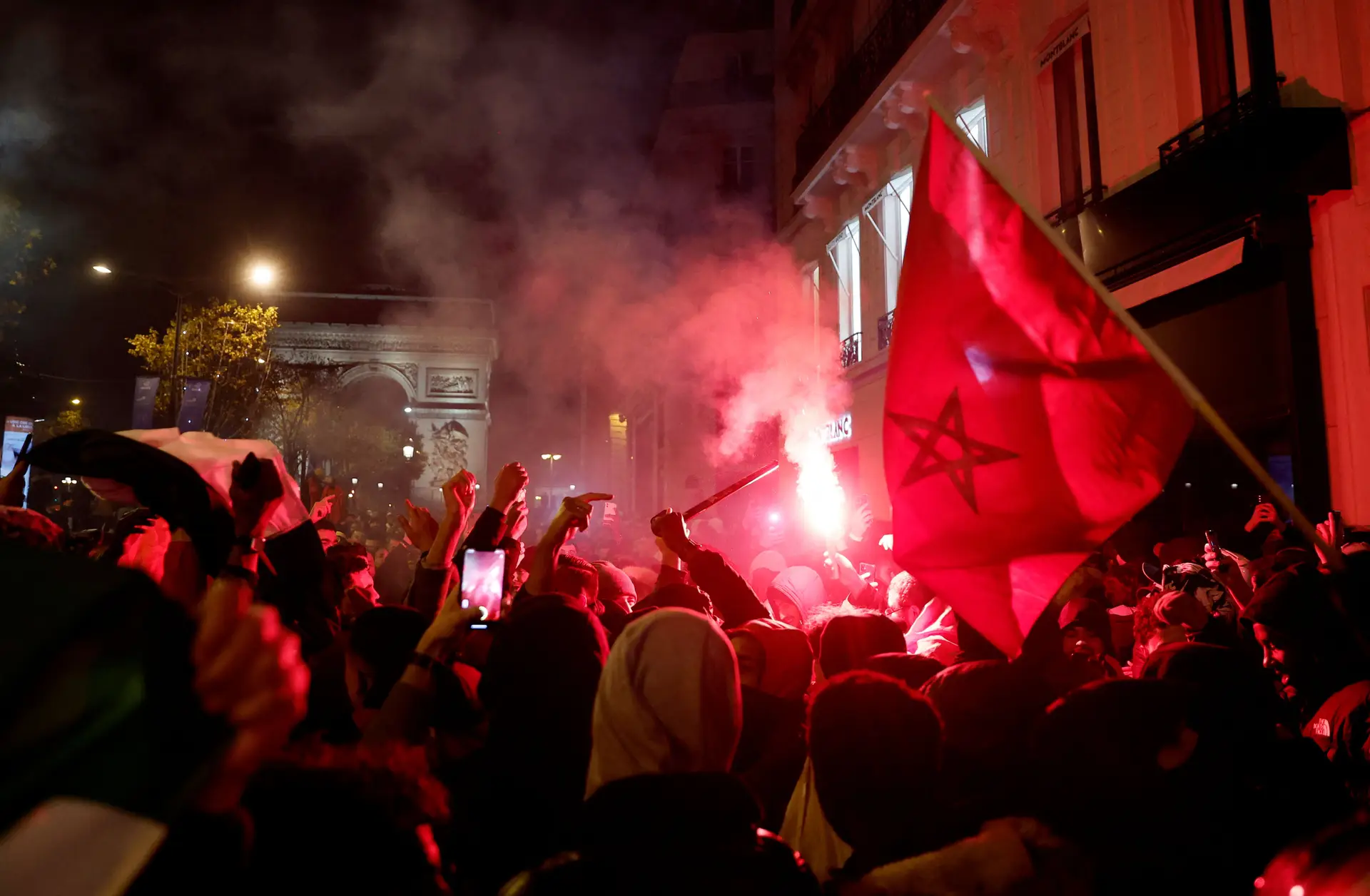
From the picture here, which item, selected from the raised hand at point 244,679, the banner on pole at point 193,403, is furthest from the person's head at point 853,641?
the banner on pole at point 193,403

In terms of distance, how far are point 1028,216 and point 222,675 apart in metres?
2.39

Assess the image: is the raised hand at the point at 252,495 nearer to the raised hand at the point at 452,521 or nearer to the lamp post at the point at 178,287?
the raised hand at the point at 452,521

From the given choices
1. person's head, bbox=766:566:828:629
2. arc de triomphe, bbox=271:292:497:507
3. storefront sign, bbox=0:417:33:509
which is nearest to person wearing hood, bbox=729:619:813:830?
person's head, bbox=766:566:828:629

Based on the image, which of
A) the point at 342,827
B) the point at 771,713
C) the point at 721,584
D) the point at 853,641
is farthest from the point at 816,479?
the point at 342,827

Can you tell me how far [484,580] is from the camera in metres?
3.67

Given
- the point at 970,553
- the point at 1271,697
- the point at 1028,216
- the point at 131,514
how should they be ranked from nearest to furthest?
the point at 1271,697 < the point at 1028,216 < the point at 970,553 < the point at 131,514

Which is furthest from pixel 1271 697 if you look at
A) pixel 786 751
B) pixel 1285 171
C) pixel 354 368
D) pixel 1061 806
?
pixel 354 368

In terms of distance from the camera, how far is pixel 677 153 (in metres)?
28.3

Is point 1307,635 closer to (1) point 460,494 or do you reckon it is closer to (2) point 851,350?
(1) point 460,494

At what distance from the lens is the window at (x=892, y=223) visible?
15.0 meters

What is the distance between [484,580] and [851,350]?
13.7 metres

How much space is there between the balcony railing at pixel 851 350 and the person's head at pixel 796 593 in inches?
361

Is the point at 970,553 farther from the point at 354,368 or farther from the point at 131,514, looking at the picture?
the point at 354,368

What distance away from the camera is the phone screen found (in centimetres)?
362
